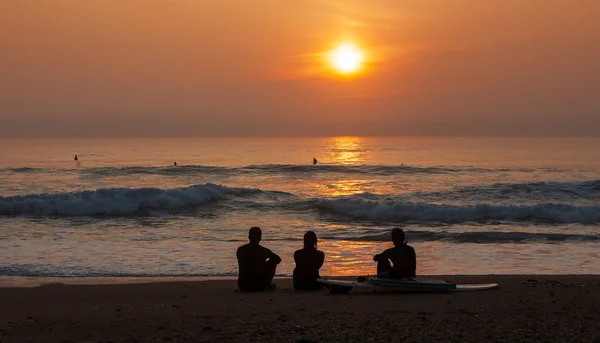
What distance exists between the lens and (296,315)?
895 centimetres

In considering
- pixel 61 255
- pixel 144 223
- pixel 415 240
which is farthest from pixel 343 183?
pixel 61 255

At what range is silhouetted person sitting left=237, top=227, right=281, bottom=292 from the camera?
11211 millimetres

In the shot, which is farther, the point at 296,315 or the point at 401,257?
the point at 401,257

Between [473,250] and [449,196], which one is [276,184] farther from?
[473,250]

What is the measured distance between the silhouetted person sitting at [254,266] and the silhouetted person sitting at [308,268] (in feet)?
1.16

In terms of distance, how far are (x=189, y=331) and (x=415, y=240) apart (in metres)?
13.6

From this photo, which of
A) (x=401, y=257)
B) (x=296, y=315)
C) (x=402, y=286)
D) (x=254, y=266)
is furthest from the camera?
(x=254, y=266)

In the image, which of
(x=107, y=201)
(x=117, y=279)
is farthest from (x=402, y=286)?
(x=107, y=201)

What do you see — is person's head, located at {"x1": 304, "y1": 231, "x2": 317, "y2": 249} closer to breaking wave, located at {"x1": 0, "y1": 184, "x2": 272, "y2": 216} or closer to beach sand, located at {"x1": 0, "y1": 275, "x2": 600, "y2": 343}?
beach sand, located at {"x1": 0, "y1": 275, "x2": 600, "y2": 343}

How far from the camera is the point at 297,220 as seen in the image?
2777 cm

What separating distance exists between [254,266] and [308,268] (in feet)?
2.75

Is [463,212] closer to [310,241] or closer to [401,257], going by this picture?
[310,241]

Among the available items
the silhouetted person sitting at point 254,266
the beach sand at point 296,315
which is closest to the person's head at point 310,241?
the silhouetted person sitting at point 254,266

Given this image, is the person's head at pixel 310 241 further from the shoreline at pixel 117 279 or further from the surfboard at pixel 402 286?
the shoreline at pixel 117 279
